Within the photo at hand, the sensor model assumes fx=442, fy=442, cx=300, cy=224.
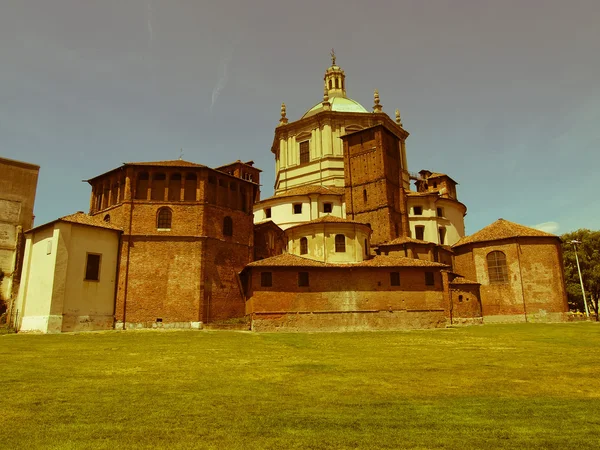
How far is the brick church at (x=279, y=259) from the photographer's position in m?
30.8

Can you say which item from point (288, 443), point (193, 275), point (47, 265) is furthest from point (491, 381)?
point (47, 265)

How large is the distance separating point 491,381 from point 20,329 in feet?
104

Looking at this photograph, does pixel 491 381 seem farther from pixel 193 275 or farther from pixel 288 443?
pixel 193 275

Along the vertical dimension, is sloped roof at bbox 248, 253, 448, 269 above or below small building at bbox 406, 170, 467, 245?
below

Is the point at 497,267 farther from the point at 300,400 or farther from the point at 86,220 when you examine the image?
the point at 300,400

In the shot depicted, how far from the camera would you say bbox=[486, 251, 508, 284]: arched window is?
41031 millimetres

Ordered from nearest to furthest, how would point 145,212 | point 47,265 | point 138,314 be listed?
point 47,265 → point 138,314 → point 145,212

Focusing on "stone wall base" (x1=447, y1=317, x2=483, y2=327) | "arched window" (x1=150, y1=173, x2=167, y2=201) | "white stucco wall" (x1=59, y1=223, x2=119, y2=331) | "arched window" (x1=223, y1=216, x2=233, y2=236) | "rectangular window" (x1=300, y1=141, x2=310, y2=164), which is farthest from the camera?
"rectangular window" (x1=300, y1=141, x2=310, y2=164)

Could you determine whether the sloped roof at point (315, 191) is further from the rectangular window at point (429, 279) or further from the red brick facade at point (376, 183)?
the rectangular window at point (429, 279)

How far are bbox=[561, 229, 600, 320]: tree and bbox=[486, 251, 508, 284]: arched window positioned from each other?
67.3 ft

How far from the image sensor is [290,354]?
16938 mm

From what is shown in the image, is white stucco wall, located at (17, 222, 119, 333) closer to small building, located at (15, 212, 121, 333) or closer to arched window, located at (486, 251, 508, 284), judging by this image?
small building, located at (15, 212, 121, 333)

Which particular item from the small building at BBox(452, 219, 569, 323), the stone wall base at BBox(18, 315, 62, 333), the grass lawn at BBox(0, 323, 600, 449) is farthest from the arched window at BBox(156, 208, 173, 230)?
the small building at BBox(452, 219, 569, 323)

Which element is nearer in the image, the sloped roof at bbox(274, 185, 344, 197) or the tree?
the sloped roof at bbox(274, 185, 344, 197)
